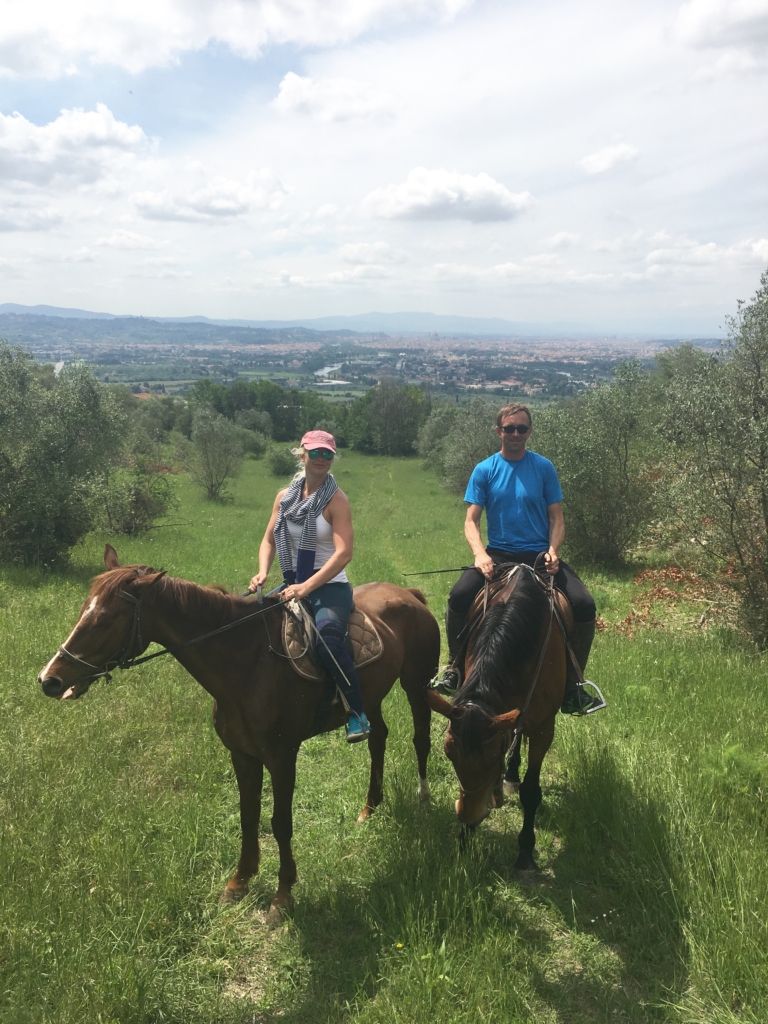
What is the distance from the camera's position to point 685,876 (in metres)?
3.86

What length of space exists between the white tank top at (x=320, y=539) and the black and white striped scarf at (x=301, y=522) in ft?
0.08

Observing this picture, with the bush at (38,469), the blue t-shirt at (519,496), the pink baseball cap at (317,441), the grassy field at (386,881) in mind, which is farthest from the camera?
the bush at (38,469)

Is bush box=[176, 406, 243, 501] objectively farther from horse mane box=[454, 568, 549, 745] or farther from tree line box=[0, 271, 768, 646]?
horse mane box=[454, 568, 549, 745]

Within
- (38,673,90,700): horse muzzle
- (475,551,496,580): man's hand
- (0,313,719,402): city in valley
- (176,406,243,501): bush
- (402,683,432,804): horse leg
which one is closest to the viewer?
(38,673,90,700): horse muzzle

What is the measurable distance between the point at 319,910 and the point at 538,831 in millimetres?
2011

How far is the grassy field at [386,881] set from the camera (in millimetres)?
3312

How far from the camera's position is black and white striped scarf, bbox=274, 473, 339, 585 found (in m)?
4.53

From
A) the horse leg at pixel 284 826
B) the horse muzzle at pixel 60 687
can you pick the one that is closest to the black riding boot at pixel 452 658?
the horse leg at pixel 284 826

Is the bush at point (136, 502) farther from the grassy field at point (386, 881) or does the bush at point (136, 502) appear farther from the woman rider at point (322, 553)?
the woman rider at point (322, 553)

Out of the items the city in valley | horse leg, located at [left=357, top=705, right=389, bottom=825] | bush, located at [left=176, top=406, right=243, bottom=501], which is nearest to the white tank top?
horse leg, located at [left=357, top=705, right=389, bottom=825]

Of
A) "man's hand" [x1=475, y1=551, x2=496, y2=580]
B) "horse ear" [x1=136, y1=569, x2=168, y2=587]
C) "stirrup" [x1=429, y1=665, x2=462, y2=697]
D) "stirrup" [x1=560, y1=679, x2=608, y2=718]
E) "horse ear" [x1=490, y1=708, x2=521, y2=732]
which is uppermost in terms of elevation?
"horse ear" [x1=136, y1=569, x2=168, y2=587]

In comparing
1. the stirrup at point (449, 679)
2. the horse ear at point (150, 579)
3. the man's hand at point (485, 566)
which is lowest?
the stirrup at point (449, 679)

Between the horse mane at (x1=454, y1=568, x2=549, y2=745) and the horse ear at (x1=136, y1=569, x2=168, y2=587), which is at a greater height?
the horse ear at (x1=136, y1=569, x2=168, y2=587)

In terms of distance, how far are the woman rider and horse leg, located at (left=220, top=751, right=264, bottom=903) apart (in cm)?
78
